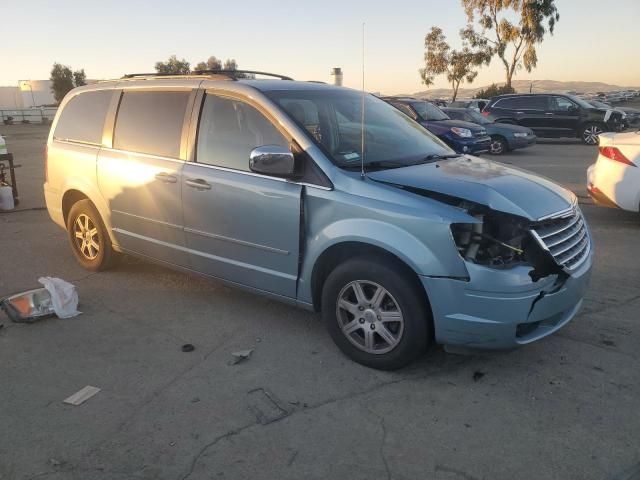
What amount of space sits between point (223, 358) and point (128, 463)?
1138 mm

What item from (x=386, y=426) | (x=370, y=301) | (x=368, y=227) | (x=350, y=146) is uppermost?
(x=350, y=146)

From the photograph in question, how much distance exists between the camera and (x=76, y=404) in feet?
10.4

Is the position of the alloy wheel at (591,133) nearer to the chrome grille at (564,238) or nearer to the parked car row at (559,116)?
the parked car row at (559,116)

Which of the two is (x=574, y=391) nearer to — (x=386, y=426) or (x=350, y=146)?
(x=386, y=426)

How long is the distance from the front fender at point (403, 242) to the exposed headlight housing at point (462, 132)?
37.6ft

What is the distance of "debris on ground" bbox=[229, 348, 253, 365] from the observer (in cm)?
367

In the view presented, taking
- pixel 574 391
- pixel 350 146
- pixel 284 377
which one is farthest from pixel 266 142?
pixel 574 391

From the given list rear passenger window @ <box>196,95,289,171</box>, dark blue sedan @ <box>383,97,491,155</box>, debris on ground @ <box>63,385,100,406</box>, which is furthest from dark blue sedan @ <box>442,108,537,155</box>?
debris on ground @ <box>63,385,100,406</box>

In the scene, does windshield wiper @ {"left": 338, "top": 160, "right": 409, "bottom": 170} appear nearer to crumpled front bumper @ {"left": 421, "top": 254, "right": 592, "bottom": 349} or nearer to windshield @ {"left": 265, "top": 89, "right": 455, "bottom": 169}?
windshield @ {"left": 265, "top": 89, "right": 455, "bottom": 169}

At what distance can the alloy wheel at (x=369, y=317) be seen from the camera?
340 cm

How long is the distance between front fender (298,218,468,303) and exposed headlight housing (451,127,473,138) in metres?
11.5

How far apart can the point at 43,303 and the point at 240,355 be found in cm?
189

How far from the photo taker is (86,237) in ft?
18.1

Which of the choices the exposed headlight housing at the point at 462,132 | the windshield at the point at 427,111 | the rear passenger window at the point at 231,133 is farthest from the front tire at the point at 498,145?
the rear passenger window at the point at 231,133
